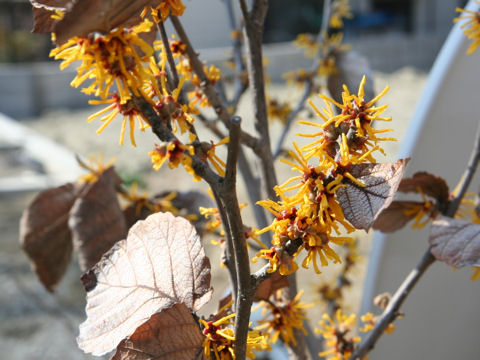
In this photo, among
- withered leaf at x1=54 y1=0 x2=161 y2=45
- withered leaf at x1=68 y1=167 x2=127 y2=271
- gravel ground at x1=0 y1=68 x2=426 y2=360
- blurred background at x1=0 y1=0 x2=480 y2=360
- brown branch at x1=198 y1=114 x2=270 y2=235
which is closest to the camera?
withered leaf at x1=54 y1=0 x2=161 y2=45

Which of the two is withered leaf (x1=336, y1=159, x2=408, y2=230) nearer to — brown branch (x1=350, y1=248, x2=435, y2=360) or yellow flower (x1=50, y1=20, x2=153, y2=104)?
yellow flower (x1=50, y1=20, x2=153, y2=104)

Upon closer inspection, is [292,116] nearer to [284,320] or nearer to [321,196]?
[284,320]

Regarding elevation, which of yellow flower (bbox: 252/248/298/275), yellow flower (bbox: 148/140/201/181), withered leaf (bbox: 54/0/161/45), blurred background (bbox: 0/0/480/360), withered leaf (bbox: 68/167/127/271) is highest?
withered leaf (bbox: 54/0/161/45)

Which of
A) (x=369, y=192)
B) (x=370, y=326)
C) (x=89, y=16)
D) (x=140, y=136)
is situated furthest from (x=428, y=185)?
(x=140, y=136)

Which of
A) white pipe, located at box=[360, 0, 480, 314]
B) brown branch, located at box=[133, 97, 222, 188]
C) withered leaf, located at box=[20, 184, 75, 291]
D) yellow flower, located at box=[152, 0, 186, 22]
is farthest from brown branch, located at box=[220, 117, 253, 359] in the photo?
white pipe, located at box=[360, 0, 480, 314]

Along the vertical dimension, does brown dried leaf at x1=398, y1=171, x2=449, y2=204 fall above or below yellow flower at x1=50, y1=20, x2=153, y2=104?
below

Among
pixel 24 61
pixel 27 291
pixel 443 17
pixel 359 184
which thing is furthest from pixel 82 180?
pixel 443 17

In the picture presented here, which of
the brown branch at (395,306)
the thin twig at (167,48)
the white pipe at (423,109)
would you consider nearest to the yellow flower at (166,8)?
the thin twig at (167,48)

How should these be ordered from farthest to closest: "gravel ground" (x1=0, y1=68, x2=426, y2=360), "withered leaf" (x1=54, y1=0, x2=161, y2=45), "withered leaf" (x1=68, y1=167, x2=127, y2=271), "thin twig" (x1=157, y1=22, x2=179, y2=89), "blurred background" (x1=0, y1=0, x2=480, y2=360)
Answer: "gravel ground" (x1=0, y1=68, x2=426, y2=360)
"blurred background" (x1=0, y1=0, x2=480, y2=360)
"withered leaf" (x1=68, y1=167, x2=127, y2=271)
"thin twig" (x1=157, y1=22, x2=179, y2=89)
"withered leaf" (x1=54, y1=0, x2=161, y2=45)
